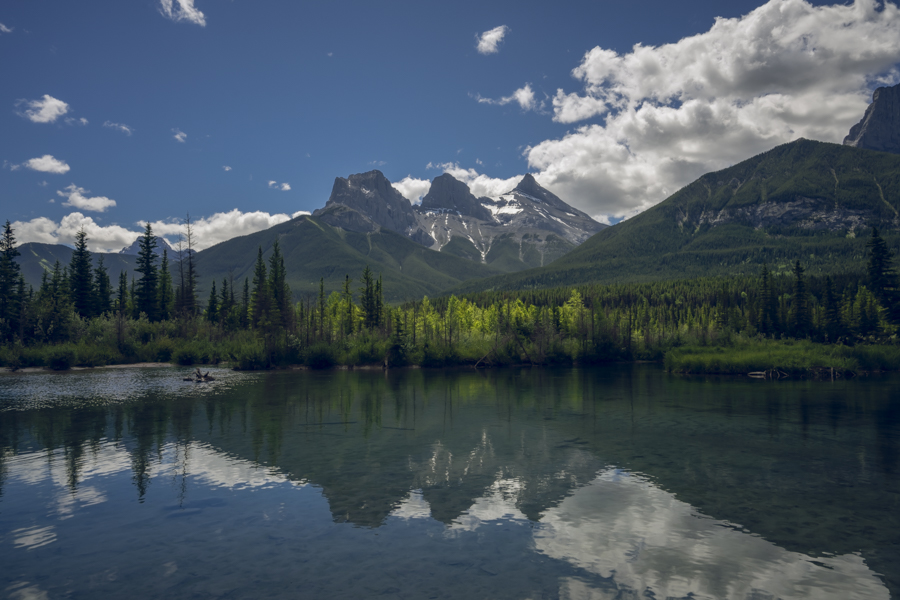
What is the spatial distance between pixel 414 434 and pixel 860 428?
2401 cm

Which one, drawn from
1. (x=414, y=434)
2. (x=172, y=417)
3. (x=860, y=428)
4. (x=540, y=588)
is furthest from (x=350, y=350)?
(x=540, y=588)

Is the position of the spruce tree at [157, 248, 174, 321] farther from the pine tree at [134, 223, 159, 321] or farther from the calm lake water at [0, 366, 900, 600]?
the calm lake water at [0, 366, 900, 600]

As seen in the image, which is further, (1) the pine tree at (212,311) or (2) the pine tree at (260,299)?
(1) the pine tree at (212,311)

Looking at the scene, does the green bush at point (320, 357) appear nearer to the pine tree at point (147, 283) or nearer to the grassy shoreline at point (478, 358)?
the grassy shoreline at point (478, 358)

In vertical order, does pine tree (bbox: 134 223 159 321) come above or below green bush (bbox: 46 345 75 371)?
above

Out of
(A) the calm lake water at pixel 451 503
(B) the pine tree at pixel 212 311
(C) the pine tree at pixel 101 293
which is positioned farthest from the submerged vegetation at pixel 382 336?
(A) the calm lake water at pixel 451 503

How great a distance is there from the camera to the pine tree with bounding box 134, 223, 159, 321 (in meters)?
98.3

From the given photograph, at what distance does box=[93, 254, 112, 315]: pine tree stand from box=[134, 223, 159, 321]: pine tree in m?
5.80

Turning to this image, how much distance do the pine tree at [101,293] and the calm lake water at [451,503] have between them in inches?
2898

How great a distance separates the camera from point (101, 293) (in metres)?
101

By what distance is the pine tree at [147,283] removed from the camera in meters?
98.3

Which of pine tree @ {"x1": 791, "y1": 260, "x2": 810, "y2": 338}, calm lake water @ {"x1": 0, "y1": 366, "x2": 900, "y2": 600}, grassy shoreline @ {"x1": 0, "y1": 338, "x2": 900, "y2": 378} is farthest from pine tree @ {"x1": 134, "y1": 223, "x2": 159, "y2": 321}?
pine tree @ {"x1": 791, "y1": 260, "x2": 810, "y2": 338}

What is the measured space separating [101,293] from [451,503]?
364 ft

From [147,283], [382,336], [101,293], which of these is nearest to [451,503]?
[382,336]
